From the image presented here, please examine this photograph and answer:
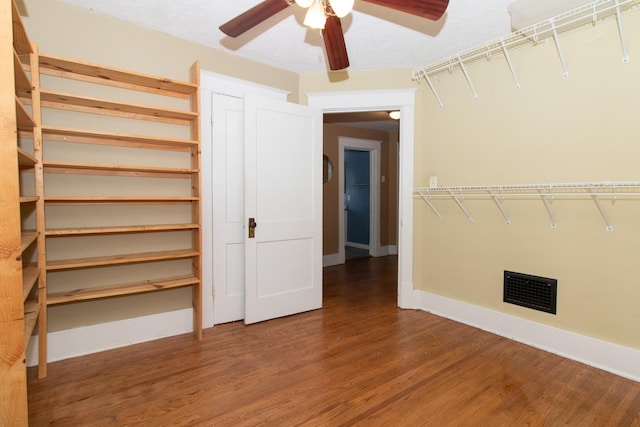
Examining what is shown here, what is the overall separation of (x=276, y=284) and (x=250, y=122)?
4.86 ft

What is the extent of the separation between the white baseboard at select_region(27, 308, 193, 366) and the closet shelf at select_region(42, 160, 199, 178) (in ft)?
3.64

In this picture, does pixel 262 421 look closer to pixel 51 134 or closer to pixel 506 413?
pixel 506 413

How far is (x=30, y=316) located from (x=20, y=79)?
4.16ft

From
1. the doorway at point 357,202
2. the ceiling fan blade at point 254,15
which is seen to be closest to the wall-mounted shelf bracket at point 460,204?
the ceiling fan blade at point 254,15

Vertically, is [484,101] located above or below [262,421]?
above

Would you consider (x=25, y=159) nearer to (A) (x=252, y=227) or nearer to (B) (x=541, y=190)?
(A) (x=252, y=227)

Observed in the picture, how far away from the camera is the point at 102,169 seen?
233 cm

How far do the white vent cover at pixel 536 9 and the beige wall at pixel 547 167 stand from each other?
254 mm

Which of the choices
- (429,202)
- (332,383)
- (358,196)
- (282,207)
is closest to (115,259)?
(282,207)

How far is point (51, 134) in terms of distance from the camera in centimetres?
220

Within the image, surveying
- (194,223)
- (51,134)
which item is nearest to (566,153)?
(194,223)

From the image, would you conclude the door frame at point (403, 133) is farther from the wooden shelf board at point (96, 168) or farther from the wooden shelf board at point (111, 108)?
the wooden shelf board at point (96, 168)

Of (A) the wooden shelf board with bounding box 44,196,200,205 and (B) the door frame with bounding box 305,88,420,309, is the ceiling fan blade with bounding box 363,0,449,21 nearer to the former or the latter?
(B) the door frame with bounding box 305,88,420,309

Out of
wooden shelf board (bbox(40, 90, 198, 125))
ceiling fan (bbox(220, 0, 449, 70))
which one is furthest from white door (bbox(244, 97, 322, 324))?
ceiling fan (bbox(220, 0, 449, 70))
